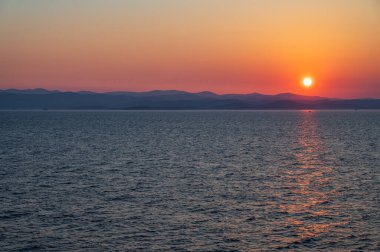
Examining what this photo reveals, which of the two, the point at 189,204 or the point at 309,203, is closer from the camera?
the point at 189,204

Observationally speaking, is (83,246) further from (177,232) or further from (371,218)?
(371,218)

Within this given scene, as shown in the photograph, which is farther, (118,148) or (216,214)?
(118,148)

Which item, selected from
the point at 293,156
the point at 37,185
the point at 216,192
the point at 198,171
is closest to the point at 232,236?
the point at 216,192

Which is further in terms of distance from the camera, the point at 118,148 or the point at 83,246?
the point at 118,148

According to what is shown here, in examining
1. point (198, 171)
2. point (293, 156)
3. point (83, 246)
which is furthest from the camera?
point (293, 156)

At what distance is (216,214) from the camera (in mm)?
40500

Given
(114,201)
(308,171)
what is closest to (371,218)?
(114,201)

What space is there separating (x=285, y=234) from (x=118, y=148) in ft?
227

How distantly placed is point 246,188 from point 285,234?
56.2 feet

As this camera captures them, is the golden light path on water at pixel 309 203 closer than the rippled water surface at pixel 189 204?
No

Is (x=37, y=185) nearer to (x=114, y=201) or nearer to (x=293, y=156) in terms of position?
(x=114, y=201)

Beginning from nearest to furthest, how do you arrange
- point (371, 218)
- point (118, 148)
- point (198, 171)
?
point (371, 218) → point (198, 171) → point (118, 148)

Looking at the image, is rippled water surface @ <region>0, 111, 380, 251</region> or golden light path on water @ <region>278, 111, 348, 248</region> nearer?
rippled water surface @ <region>0, 111, 380, 251</region>

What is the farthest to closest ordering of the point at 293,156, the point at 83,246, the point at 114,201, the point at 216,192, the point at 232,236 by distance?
the point at 293,156, the point at 216,192, the point at 114,201, the point at 232,236, the point at 83,246
